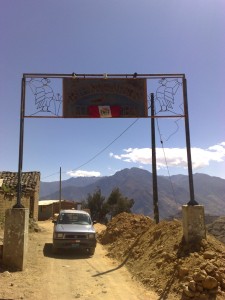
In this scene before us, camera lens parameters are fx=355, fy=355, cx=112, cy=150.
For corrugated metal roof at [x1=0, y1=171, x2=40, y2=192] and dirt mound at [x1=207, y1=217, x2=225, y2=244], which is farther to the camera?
corrugated metal roof at [x1=0, y1=171, x2=40, y2=192]

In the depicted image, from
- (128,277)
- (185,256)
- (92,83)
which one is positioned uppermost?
(92,83)

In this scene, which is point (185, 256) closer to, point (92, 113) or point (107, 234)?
point (92, 113)

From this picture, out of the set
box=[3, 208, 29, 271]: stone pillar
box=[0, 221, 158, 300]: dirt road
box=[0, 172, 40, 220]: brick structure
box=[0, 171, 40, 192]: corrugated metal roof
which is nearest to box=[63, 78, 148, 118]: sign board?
box=[3, 208, 29, 271]: stone pillar

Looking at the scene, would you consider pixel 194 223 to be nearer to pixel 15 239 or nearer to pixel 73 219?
pixel 15 239

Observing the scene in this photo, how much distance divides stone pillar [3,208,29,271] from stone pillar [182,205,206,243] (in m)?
5.00

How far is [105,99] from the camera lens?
40.9 ft

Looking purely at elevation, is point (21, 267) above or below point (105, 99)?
below

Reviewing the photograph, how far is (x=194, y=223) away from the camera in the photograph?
10.9m

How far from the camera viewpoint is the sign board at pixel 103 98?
40.7ft

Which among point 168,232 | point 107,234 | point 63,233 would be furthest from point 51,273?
point 107,234

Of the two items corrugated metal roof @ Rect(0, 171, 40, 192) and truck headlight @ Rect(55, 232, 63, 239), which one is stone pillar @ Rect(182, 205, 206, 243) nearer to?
truck headlight @ Rect(55, 232, 63, 239)

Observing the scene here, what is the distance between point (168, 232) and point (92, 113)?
5145mm

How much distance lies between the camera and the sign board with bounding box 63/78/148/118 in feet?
40.7

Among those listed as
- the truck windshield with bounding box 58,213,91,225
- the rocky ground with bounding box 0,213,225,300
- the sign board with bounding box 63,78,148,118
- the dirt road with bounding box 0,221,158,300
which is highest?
the sign board with bounding box 63,78,148,118
